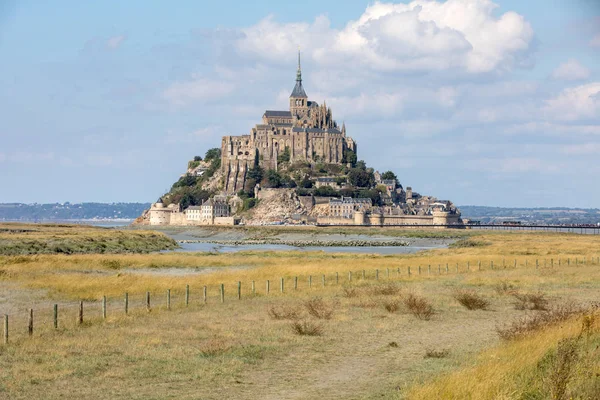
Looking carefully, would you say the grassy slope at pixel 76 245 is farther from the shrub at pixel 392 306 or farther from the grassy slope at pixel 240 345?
the shrub at pixel 392 306

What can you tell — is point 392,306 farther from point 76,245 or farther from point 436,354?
point 76,245

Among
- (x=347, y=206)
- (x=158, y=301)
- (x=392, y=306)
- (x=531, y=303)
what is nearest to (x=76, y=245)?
(x=158, y=301)

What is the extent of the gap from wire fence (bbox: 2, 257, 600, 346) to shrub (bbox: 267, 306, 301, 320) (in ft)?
10.3

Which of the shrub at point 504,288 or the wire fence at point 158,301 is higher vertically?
the shrub at point 504,288

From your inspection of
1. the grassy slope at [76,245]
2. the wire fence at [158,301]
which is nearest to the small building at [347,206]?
the grassy slope at [76,245]

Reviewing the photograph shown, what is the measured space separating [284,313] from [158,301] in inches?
266

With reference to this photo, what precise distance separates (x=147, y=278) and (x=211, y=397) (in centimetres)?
2458

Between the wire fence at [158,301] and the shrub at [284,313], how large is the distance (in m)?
3.14

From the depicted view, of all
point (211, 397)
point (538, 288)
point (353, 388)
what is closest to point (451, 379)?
point (353, 388)

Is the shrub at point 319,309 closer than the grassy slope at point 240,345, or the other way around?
the grassy slope at point 240,345

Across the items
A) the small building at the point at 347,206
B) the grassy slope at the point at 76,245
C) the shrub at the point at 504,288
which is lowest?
the shrub at the point at 504,288

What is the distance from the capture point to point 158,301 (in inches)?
1172

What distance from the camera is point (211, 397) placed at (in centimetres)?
1425

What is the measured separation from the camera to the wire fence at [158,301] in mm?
22094
